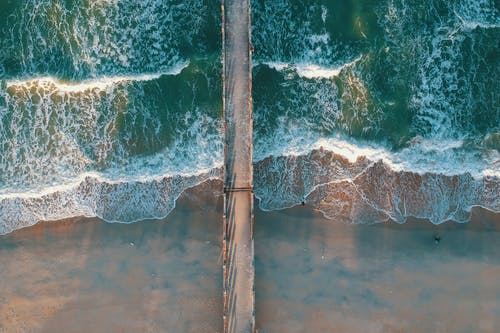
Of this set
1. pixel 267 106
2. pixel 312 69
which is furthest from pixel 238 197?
pixel 312 69

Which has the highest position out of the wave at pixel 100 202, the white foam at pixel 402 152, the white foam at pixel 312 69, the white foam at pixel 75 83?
the white foam at pixel 312 69

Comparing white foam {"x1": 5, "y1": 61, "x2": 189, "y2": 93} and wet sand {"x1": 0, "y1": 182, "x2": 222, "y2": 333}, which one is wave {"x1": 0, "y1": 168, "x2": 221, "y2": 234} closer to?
wet sand {"x1": 0, "y1": 182, "x2": 222, "y2": 333}

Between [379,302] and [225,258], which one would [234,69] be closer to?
[225,258]

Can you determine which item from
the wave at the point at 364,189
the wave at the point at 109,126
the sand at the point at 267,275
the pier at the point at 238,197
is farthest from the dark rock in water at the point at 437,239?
the wave at the point at 109,126

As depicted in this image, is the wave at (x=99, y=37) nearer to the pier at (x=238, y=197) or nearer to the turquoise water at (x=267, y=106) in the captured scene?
the turquoise water at (x=267, y=106)

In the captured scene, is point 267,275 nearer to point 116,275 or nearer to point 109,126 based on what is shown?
point 116,275

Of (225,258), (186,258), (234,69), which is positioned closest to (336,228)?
(225,258)
